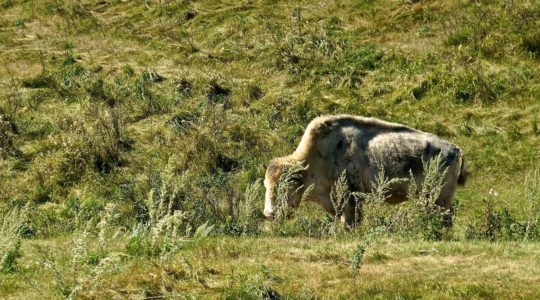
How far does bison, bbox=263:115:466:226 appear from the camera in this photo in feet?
40.8

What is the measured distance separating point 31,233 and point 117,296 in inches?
230

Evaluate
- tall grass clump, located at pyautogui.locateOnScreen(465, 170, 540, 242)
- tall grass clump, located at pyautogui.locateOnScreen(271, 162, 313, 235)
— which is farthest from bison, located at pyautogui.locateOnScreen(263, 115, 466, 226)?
tall grass clump, located at pyautogui.locateOnScreen(465, 170, 540, 242)

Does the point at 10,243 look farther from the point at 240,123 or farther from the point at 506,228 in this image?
the point at 240,123

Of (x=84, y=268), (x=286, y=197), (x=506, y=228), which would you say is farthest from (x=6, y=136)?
(x=506, y=228)

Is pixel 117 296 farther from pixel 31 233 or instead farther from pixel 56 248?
pixel 31 233

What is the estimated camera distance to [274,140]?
18.2 metres

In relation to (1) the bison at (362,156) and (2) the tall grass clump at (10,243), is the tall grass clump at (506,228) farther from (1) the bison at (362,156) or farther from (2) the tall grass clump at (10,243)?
(2) the tall grass clump at (10,243)

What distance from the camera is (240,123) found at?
1908cm

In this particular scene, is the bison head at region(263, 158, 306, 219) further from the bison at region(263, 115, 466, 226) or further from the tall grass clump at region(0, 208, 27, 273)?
the tall grass clump at region(0, 208, 27, 273)

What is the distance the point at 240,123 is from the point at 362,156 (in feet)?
23.4

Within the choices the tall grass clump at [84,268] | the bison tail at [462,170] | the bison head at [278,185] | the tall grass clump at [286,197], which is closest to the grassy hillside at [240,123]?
the tall grass clump at [84,268]

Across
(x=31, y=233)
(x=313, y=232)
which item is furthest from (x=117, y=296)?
(x=31, y=233)

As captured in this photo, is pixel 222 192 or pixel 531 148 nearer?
pixel 222 192

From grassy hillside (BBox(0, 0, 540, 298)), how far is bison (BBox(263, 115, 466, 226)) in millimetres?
825
